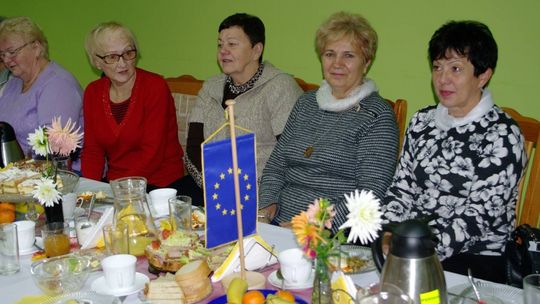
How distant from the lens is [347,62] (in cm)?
239

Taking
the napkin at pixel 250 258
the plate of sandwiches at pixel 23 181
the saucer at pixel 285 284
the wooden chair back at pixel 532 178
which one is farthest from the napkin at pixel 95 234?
the wooden chair back at pixel 532 178

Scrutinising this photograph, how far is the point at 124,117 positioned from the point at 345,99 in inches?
45.6

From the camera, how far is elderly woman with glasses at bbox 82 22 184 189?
9.64 feet

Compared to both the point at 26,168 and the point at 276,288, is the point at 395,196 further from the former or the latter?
the point at 26,168

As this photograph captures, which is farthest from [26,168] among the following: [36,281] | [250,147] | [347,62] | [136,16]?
[136,16]

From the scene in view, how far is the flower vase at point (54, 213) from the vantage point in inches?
71.0

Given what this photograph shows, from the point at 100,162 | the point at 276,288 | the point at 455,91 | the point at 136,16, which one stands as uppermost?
the point at 136,16

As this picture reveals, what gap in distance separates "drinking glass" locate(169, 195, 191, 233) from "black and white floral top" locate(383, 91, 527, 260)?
0.75 m

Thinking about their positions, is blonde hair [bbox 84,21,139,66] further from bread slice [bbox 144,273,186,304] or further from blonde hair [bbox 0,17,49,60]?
bread slice [bbox 144,273,186,304]

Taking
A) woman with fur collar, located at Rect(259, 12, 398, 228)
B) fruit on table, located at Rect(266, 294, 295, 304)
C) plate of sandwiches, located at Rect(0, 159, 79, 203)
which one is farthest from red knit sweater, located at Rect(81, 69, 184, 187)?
fruit on table, located at Rect(266, 294, 295, 304)

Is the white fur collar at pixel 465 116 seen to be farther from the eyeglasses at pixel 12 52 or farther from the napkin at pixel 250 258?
the eyeglasses at pixel 12 52

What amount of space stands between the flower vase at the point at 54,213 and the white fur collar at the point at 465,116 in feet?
4.10

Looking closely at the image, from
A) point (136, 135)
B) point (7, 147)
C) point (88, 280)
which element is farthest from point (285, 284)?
point (136, 135)

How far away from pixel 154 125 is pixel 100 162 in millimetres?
359
